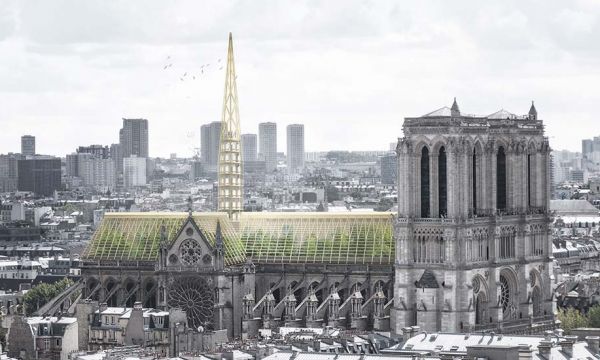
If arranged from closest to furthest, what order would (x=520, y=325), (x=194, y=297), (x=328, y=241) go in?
(x=520, y=325), (x=194, y=297), (x=328, y=241)

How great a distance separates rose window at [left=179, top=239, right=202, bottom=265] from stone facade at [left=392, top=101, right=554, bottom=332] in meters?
16.2

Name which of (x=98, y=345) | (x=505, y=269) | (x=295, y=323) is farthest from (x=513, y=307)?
(x=98, y=345)

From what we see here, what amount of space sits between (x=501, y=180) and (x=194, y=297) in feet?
81.5

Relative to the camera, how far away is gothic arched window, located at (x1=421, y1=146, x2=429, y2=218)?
187 metres

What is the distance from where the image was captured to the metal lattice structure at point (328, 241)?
19438 cm

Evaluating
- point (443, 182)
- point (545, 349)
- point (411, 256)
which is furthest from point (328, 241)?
point (545, 349)

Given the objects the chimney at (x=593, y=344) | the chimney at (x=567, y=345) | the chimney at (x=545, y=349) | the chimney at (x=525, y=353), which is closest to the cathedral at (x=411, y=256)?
the chimney at (x=593, y=344)

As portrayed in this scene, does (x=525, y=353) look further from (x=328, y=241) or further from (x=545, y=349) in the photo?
(x=328, y=241)

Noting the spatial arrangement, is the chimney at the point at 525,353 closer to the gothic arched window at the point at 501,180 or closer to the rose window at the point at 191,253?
the gothic arched window at the point at 501,180

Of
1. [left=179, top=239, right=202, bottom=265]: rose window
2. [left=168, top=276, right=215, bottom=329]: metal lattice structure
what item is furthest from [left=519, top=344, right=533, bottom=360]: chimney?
[left=179, top=239, right=202, bottom=265]: rose window

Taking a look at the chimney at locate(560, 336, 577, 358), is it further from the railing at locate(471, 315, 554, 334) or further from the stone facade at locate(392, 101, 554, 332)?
the railing at locate(471, 315, 554, 334)

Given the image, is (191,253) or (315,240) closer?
(191,253)

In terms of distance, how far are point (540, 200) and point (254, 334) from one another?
25392 millimetres

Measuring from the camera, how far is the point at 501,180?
194625mm
